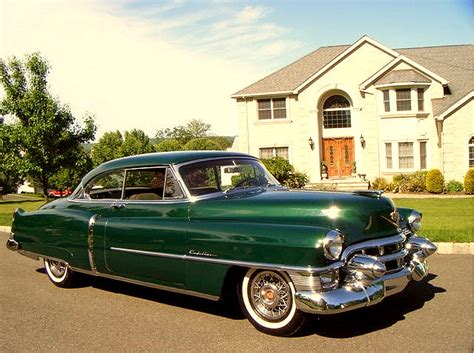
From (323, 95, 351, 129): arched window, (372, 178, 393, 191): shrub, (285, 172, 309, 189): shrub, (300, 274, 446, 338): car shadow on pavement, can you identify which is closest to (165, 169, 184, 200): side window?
(300, 274, 446, 338): car shadow on pavement

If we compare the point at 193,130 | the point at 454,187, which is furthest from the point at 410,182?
the point at 193,130

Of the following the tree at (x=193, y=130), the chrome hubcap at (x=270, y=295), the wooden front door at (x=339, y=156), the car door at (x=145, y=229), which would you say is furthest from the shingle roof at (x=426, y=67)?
the tree at (x=193, y=130)

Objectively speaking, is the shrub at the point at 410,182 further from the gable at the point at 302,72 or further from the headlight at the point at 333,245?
the headlight at the point at 333,245

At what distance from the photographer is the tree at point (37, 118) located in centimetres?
1928

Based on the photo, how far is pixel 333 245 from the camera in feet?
14.2

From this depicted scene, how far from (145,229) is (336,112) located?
82.3 ft

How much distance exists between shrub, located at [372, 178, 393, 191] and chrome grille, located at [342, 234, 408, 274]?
21263mm

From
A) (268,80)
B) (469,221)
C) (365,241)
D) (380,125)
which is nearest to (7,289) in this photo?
A: (365,241)

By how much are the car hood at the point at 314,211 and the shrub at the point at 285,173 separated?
20311 millimetres

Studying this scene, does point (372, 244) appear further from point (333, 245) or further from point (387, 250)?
point (333, 245)

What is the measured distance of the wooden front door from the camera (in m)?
28.7

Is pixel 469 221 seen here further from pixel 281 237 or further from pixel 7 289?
pixel 7 289

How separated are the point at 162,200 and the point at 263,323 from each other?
1831mm

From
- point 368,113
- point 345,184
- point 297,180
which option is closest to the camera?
point 345,184
